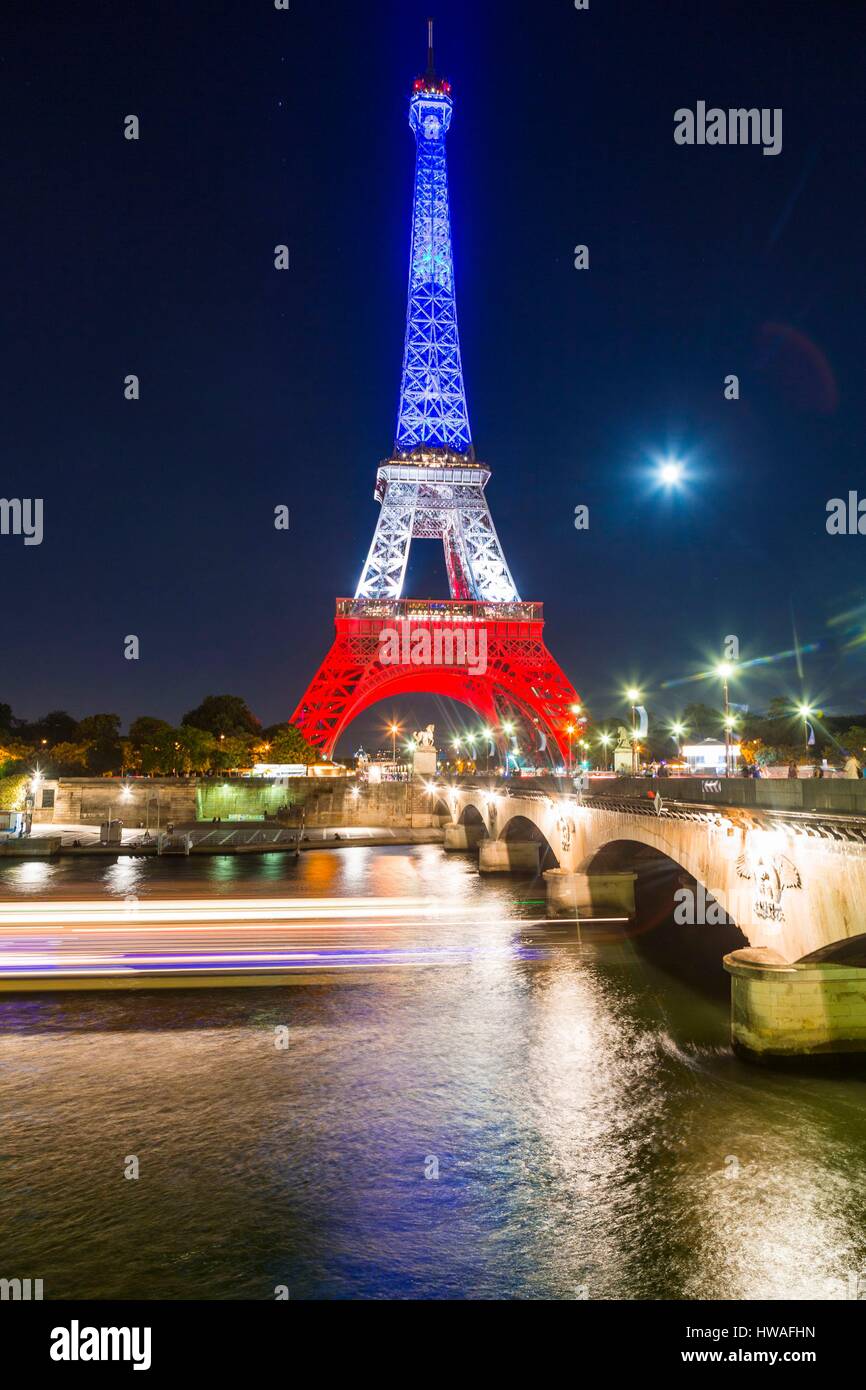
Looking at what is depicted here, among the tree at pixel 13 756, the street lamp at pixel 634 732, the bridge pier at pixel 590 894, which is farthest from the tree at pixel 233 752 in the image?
the bridge pier at pixel 590 894

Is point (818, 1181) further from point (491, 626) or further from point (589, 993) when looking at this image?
point (491, 626)

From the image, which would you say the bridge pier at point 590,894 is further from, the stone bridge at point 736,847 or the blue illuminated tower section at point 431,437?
the blue illuminated tower section at point 431,437

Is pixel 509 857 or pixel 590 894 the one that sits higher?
pixel 590 894

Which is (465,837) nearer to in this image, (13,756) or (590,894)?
(590,894)

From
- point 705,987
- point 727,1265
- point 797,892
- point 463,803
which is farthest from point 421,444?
point 727,1265

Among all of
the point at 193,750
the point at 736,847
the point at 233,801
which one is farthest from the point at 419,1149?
the point at 193,750

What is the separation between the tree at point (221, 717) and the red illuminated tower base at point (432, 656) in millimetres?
49277

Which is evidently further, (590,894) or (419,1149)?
(590,894)

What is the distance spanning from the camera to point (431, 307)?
101 metres

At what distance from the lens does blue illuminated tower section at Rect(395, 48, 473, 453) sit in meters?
97.0

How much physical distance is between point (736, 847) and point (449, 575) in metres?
89.3

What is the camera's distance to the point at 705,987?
2805 centimetres

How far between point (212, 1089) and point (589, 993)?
12677mm

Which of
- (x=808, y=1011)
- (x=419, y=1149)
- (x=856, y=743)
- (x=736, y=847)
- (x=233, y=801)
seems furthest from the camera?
(x=233, y=801)
